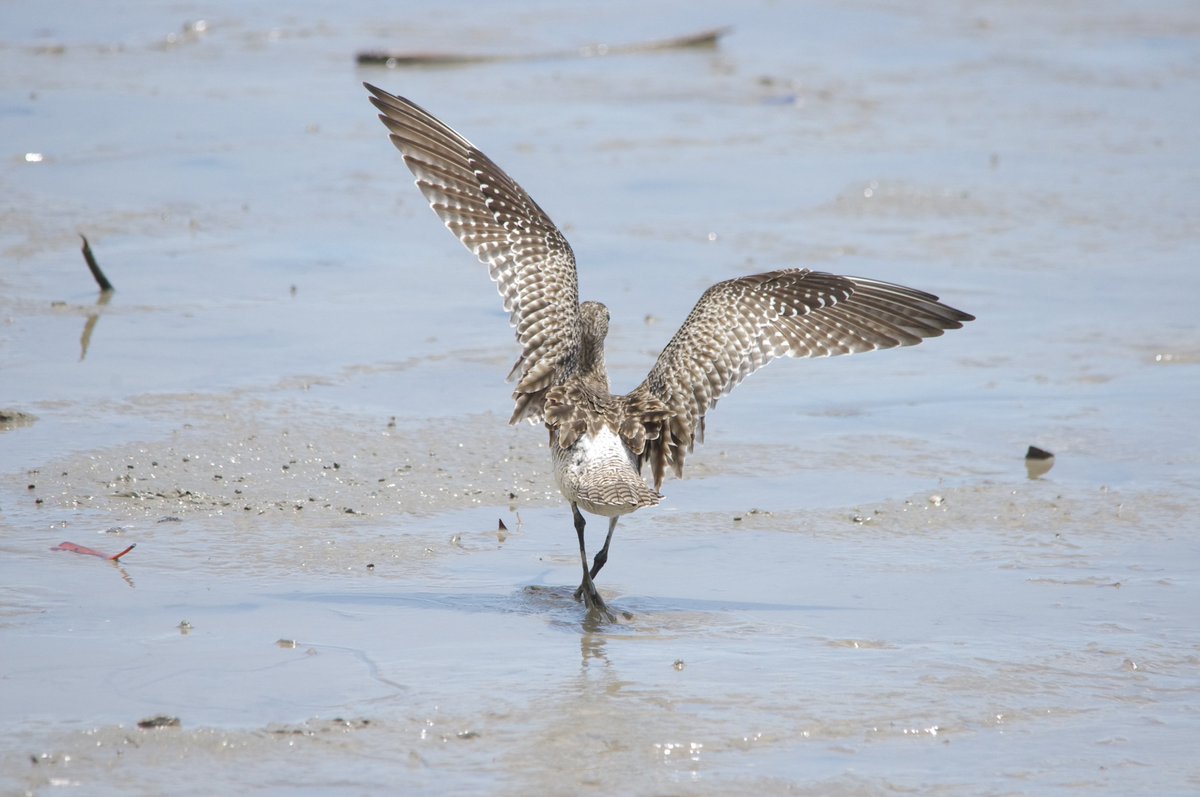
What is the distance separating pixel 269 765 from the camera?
4.35 meters

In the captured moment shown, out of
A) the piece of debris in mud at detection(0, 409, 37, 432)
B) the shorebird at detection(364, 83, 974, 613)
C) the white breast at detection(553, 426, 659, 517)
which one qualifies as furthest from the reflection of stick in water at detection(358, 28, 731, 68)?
the white breast at detection(553, 426, 659, 517)

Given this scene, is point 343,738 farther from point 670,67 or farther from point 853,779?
point 670,67

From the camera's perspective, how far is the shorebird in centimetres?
620

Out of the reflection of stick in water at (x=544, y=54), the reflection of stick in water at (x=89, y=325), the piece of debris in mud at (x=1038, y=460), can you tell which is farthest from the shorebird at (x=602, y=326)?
the reflection of stick in water at (x=544, y=54)

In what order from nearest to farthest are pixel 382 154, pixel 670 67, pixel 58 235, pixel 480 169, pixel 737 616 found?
pixel 737 616, pixel 480 169, pixel 58 235, pixel 382 154, pixel 670 67

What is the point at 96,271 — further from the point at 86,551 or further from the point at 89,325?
the point at 86,551

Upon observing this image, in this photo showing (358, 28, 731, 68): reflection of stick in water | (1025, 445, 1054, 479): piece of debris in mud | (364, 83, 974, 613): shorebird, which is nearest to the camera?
(364, 83, 974, 613): shorebird

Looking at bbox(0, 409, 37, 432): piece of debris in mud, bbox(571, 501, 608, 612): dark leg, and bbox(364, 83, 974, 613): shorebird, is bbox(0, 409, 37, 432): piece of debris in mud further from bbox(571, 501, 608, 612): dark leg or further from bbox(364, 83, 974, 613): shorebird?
bbox(571, 501, 608, 612): dark leg

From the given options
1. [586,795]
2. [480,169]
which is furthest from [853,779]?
[480,169]

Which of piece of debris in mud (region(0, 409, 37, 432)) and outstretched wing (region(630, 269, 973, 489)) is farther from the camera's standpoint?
piece of debris in mud (region(0, 409, 37, 432))

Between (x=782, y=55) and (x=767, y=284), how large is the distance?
9.12m

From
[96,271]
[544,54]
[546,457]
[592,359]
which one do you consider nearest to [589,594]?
[592,359]

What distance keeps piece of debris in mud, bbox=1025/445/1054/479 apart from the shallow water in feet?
0.32

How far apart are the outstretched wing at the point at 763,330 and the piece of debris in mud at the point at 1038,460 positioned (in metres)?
0.74
